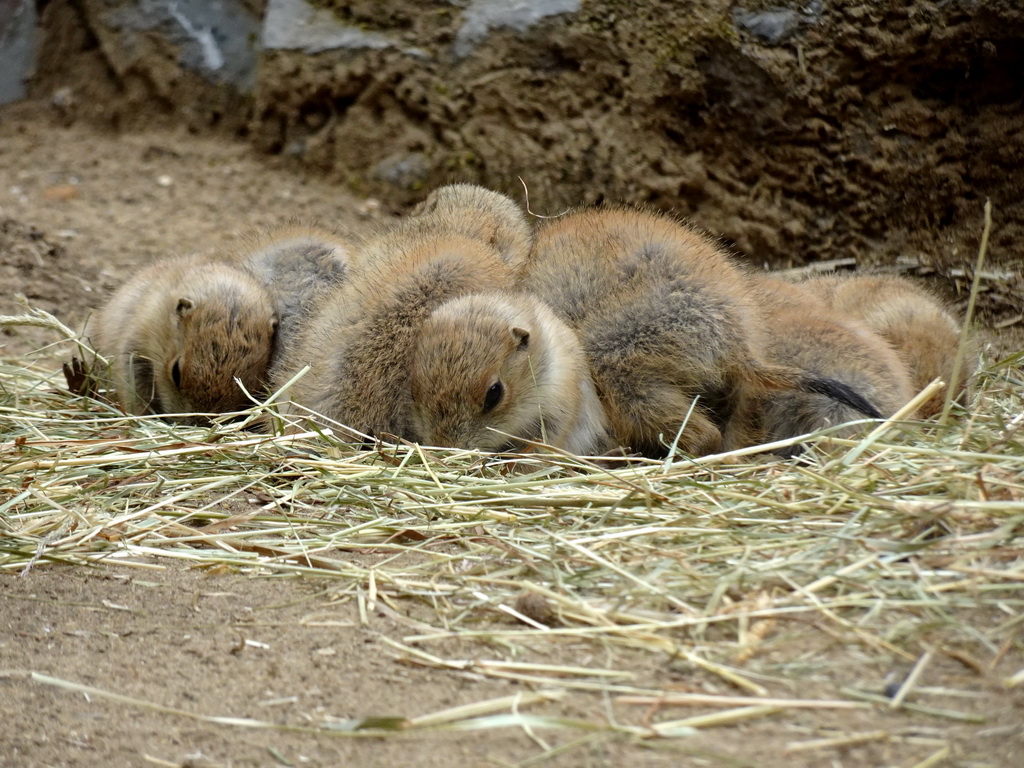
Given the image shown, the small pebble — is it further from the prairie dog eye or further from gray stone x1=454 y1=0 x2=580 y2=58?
gray stone x1=454 y1=0 x2=580 y2=58

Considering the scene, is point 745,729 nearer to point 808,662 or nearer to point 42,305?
point 808,662

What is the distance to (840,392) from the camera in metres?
4.82

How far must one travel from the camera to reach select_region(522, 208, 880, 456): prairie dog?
16.7ft

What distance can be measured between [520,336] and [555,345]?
9.9 inches

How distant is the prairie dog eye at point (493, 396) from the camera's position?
5105mm

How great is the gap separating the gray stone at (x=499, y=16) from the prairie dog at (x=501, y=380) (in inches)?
144

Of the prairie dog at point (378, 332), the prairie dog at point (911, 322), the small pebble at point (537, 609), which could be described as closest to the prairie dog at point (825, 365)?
the prairie dog at point (911, 322)

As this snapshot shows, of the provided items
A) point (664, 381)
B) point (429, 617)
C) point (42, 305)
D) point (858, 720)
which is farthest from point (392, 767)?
point (42, 305)

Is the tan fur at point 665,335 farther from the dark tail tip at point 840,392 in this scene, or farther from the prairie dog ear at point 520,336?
the prairie dog ear at point 520,336

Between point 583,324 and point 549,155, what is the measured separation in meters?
3.25

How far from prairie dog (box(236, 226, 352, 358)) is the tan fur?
138cm

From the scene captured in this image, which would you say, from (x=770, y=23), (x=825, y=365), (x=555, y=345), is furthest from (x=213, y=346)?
(x=770, y=23)

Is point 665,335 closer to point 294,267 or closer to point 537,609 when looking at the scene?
point 537,609

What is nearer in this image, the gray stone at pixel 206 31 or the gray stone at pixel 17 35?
the gray stone at pixel 206 31
